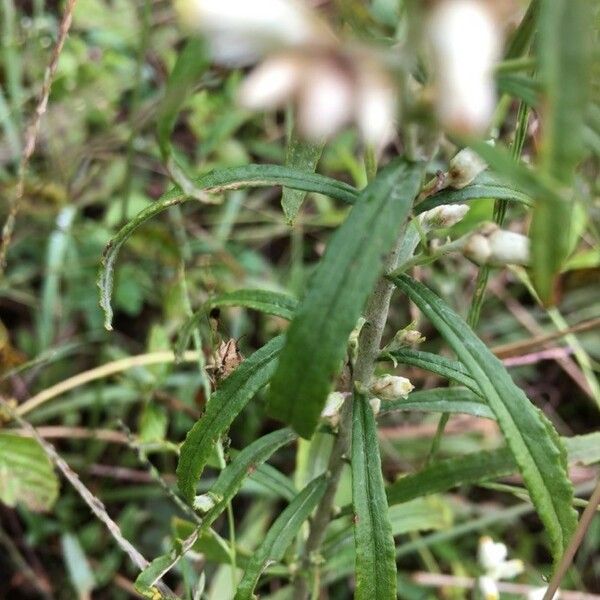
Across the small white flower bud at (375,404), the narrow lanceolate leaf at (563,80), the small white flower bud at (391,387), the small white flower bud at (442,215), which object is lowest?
the small white flower bud at (375,404)

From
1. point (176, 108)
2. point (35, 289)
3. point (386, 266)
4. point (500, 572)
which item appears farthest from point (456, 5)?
point (35, 289)

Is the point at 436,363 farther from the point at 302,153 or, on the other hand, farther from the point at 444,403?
the point at 302,153

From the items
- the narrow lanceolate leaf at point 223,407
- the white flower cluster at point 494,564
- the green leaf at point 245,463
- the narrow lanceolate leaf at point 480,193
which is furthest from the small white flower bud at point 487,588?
the narrow lanceolate leaf at point 480,193

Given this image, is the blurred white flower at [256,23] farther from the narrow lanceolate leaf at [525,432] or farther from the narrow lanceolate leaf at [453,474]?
the narrow lanceolate leaf at [453,474]

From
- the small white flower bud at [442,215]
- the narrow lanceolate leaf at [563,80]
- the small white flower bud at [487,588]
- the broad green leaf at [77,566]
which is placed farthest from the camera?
the broad green leaf at [77,566]

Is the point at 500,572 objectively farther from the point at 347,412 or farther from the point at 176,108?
the point at 176,108

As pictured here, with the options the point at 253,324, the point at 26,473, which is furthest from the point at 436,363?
the point at 253,324

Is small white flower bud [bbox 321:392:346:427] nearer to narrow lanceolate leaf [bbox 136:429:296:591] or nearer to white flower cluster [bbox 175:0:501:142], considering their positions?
narrow lanceolate leaf [bbox 136:429:296:591]
